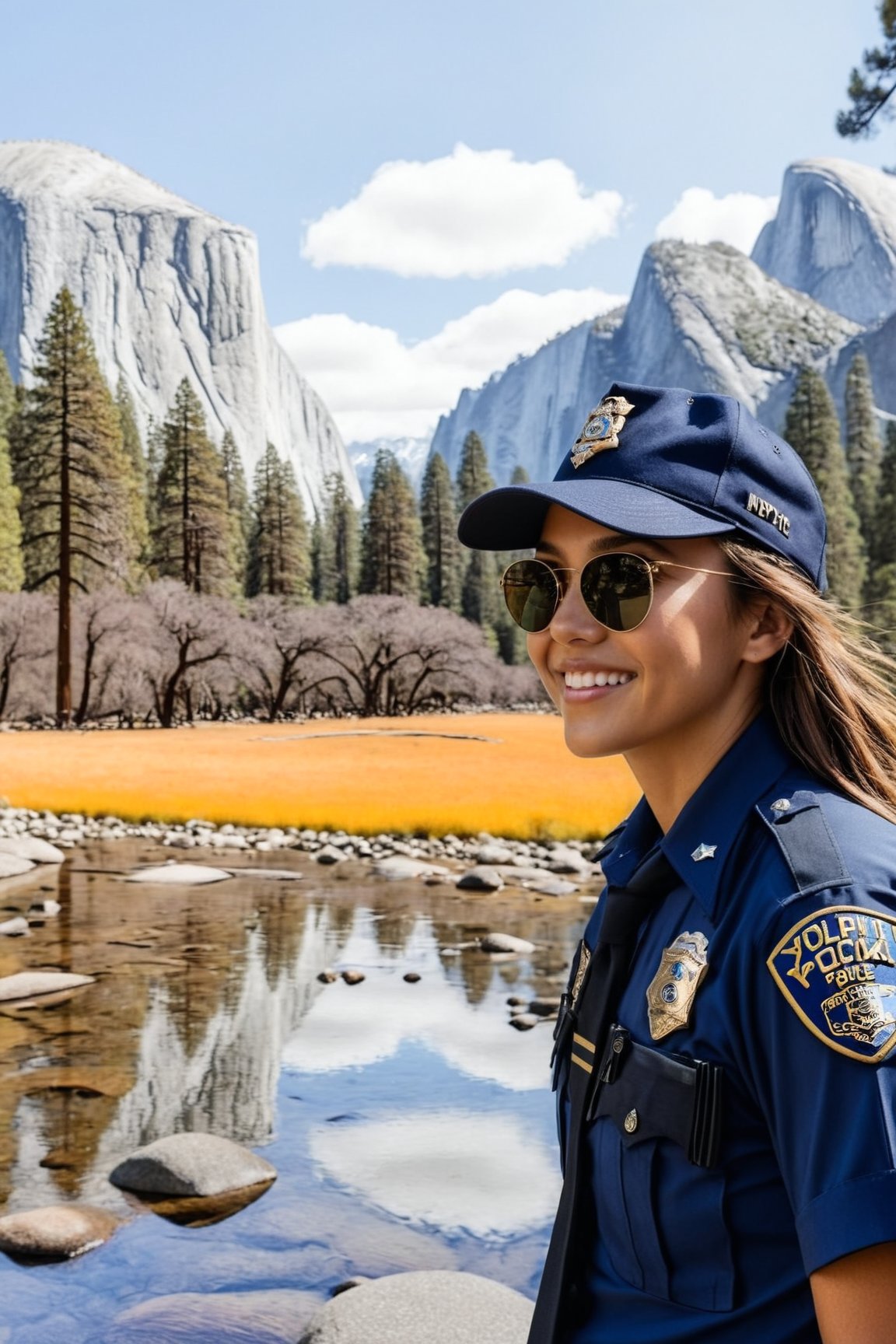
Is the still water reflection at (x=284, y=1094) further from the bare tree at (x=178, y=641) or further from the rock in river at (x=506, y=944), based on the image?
the bare tree at (x=178, y=641)

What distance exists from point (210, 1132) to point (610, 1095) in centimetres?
493

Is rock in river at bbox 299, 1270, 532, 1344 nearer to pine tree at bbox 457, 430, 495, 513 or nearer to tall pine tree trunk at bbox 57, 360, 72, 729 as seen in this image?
tall pine tree trunk at bbox 57, 360, 72, 729

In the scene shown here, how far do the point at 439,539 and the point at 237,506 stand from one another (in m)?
9.86

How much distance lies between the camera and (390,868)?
13.7 meters

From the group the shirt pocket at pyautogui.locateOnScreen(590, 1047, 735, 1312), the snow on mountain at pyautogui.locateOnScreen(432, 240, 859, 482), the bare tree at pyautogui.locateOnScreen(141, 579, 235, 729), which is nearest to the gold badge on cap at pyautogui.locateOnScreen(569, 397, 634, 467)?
the shirt pocket at pyautogui.locateOnScreen(590, 1047, 735, 1312)

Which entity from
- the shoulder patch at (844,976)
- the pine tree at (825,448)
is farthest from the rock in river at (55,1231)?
the pine tree at (825,448)

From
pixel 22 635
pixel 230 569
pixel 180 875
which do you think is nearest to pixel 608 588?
pixel 180 875

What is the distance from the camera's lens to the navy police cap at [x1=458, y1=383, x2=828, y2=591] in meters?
1.47

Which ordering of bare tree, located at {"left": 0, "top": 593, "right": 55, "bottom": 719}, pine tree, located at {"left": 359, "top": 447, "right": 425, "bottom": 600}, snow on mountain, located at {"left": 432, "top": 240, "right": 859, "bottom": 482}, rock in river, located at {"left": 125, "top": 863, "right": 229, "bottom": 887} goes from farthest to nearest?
snow on mountain, located at {"left": 432, "top": 240, "right": 859, "bottom": 482} < pine tree, located at {"left": 359, "top": 447, "right": 425, "bottom": 600} < bare tree, located at {"left": 0, "top": 593, "right": 55, "bottom": 719} < rock in river, located at {"left": 125, "top": 863, "right": 229, "bottom": 887}

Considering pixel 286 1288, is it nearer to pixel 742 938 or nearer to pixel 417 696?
pixel 742 938

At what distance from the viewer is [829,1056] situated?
1068 millimetres

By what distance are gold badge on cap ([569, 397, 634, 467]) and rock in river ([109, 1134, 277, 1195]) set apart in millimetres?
4313

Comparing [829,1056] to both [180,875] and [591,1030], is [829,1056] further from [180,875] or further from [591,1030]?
[180,875]

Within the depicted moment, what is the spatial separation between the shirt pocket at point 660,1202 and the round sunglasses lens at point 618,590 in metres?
0.55
